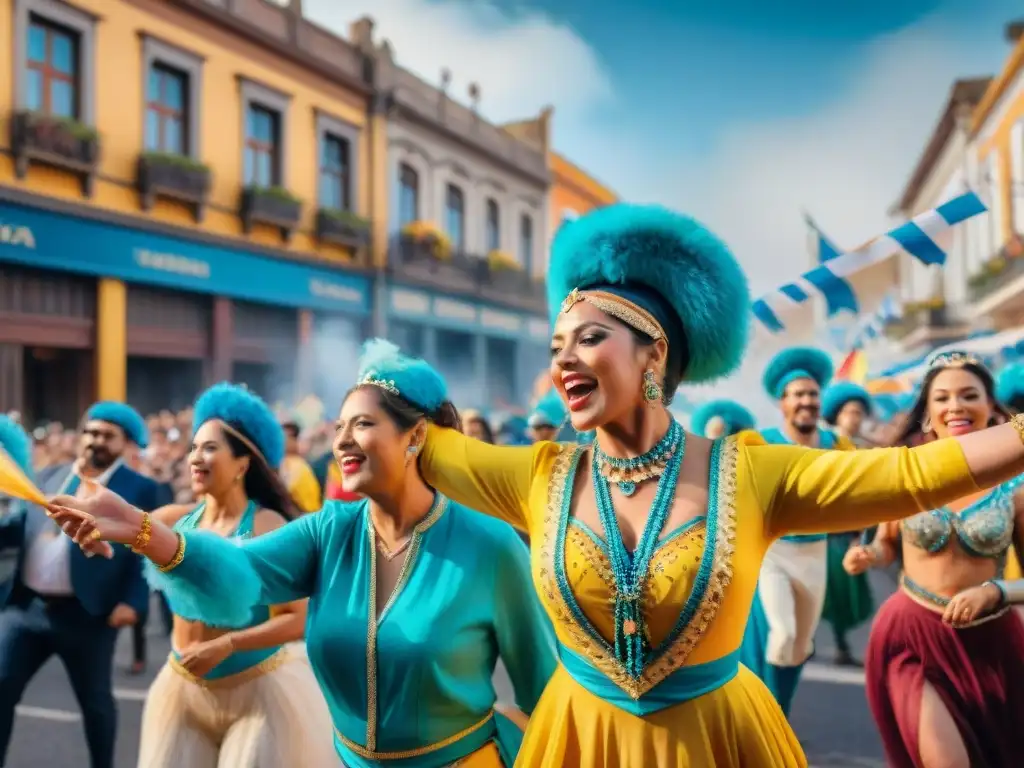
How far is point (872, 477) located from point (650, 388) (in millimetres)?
503

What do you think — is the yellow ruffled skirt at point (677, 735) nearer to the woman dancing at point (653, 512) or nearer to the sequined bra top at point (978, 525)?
the woman dancing at point (653, 512)

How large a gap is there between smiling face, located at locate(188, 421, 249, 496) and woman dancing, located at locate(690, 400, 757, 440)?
409 centimetres

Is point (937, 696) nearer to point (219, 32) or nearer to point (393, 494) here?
point (393, 494)

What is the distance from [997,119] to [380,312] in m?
16.1

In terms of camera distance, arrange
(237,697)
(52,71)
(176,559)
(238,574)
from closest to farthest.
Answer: (176,559), (238,574), (237,697), (52,71)

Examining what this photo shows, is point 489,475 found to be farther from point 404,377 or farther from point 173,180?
point 173,180

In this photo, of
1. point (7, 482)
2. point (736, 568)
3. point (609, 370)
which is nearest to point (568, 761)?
point (736, 568)

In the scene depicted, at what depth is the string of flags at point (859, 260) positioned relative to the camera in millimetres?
3660

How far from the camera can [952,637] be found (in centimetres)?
342

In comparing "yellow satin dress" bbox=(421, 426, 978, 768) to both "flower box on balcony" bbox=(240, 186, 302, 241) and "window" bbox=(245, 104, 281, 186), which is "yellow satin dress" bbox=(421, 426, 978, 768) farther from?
"window" bbox=(245, 104, 281, 186)

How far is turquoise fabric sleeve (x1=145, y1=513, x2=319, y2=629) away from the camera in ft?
7.81

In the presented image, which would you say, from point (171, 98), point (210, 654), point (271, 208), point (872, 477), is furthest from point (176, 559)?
point (271, 208)

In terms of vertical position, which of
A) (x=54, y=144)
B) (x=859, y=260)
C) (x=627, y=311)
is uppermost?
(x=54, y=144)

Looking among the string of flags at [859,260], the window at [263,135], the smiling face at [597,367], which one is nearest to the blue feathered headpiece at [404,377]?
the smiling face at [597,367]
